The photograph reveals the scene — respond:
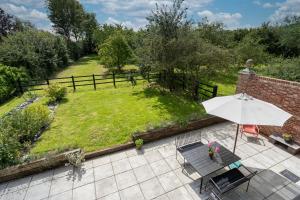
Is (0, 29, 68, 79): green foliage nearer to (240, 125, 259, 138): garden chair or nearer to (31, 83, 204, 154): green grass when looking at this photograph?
(31, 83, 204, 154): green grass

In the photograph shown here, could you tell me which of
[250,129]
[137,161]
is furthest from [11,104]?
[250,129]

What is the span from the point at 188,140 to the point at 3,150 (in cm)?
517

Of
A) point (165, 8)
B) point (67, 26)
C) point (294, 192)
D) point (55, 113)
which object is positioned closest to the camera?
point (294, 192)

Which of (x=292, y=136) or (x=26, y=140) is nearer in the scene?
(x=292, y=136)

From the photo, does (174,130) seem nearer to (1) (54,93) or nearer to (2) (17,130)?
(2) (17,130)

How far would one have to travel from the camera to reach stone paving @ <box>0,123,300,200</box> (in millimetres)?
3900

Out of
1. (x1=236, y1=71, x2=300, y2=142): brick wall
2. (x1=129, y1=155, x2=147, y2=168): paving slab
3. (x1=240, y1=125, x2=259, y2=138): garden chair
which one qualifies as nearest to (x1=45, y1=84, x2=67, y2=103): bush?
(x1=129, y1=155, x2=147, y2=168): paving slab

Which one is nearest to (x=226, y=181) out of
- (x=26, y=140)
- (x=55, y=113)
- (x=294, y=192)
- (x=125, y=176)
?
(x=294, y=192)

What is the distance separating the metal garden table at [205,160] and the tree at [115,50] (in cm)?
1459

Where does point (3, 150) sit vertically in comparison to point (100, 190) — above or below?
above

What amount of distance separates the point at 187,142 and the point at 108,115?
13.3 feet

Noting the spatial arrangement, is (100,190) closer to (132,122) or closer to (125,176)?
(125,176)

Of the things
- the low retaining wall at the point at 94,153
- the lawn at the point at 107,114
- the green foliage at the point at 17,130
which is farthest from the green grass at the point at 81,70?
the low retaining wall at the point at 94,153

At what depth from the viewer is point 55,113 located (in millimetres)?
8234
